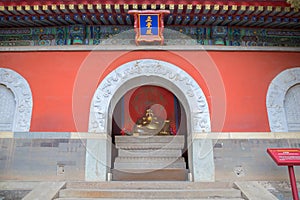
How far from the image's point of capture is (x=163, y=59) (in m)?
5.17

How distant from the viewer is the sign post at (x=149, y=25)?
15.8 feet

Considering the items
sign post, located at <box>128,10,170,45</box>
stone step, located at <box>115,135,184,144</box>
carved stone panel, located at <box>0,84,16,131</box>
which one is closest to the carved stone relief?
sign post, located at <box>128,10,170,45</box>

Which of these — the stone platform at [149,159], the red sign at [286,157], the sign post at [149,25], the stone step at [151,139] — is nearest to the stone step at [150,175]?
the stone platform at [149,159]

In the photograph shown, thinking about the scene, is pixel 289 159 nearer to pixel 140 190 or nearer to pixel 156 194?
pixel 156 194

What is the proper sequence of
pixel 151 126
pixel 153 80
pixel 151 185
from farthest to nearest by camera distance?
pixel 151 126 < pixel 153 80 < pixel 151 185

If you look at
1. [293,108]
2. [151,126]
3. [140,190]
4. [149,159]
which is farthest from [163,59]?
[293,108]

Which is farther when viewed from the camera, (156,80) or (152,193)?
(156,80)

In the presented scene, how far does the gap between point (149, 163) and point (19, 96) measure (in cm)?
284

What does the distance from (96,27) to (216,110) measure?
115 inches

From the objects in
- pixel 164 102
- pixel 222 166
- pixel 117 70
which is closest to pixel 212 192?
pixel 222 166

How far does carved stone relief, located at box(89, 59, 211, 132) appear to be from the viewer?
15.7ft

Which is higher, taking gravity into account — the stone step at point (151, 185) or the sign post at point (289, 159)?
the sign post at point (289, 159)

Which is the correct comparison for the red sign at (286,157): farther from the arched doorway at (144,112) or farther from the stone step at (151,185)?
the arched doorway at (144,112)

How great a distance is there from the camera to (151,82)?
5371 millimetres
